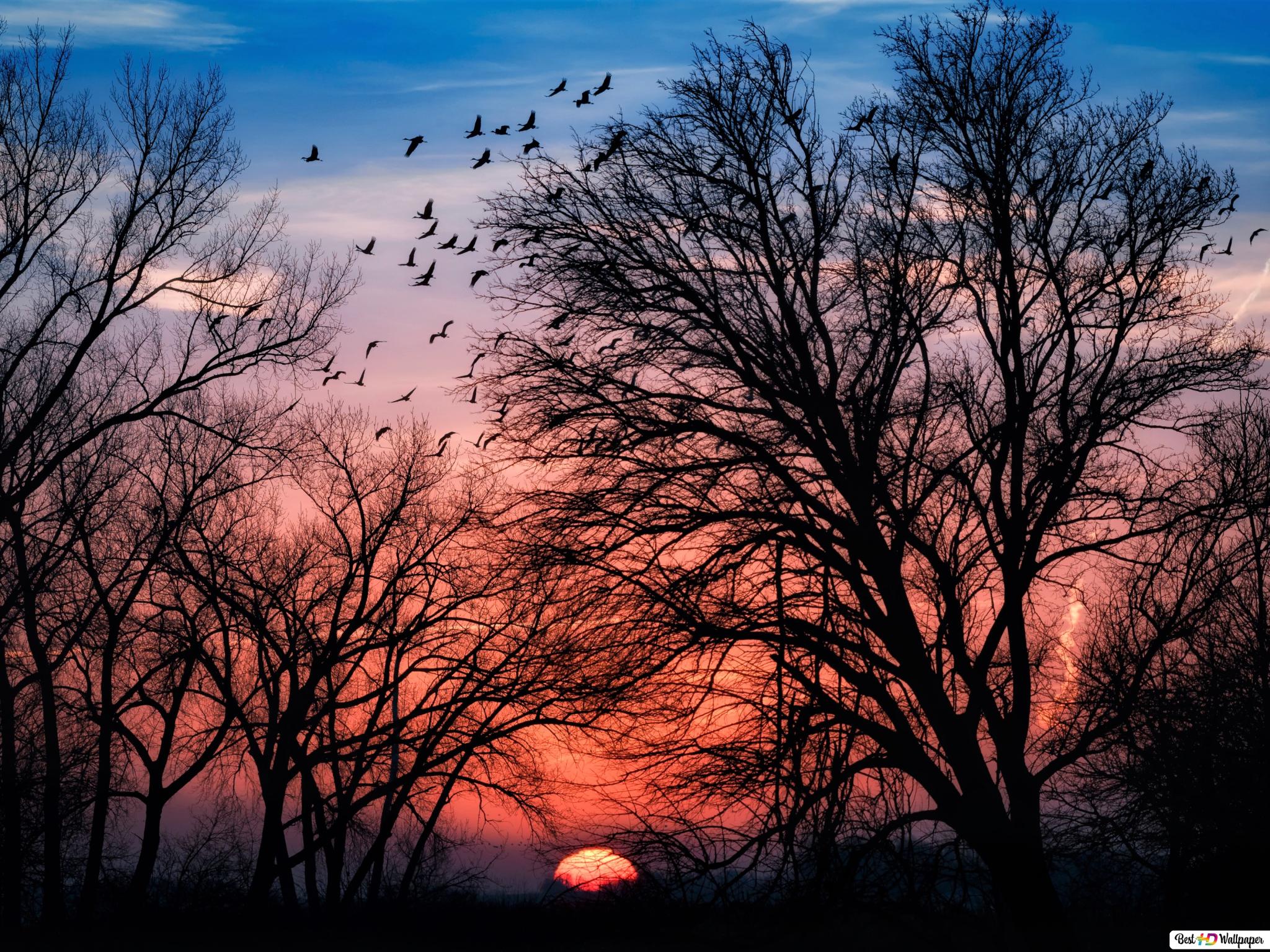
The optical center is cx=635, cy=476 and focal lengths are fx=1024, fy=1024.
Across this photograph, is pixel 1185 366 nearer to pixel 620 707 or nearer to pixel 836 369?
pixel 836 369

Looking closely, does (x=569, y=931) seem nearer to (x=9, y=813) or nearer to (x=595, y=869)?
(x=595, y=869)

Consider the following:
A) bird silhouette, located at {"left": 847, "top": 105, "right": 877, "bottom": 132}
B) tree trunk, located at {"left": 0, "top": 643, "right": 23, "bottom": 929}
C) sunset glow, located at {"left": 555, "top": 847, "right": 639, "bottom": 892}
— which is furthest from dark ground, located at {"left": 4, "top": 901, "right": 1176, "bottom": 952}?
bird silhouette, located at {"left": 847, "top": 105, "right": 877, "bottom": 132}

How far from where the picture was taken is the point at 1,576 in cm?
2069

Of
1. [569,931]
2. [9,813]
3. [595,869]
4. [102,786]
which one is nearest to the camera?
[595,869]

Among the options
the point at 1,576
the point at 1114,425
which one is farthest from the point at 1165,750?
the point at 1,576

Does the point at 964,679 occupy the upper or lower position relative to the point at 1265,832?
upper

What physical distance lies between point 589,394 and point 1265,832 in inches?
303

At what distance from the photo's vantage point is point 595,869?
9.62 metres

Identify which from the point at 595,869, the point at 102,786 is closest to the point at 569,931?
the point at 595,869

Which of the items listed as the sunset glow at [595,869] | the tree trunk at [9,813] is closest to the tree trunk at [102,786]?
the tree trunk at [9,813]

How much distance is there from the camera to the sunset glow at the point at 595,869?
357 inches

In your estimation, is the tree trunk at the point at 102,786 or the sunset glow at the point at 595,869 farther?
the tree trunk at the point at 102,786

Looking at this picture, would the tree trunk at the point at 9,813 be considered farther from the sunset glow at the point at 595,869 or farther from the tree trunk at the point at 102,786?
the sunset glow at the point at 595,869

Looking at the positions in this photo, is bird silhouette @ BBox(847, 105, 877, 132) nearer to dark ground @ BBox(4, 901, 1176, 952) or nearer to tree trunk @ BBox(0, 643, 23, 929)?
dark ground @ BBox(4, 901, 1176, 952)
